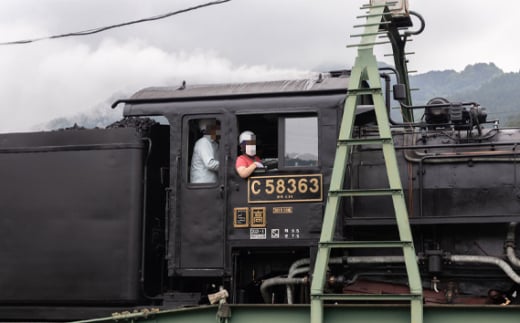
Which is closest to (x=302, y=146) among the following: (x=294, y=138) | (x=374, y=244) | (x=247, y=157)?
(x=294, y=138)

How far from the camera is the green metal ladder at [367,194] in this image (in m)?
6.18

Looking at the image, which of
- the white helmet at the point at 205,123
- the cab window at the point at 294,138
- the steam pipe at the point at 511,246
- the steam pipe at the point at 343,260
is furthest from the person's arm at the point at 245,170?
the steam pipe at the point at 511,246

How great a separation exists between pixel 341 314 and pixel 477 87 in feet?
498

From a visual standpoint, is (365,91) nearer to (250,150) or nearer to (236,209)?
(250,150)

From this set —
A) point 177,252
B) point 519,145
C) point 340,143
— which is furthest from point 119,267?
point 519,145

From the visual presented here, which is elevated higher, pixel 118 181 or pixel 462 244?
pixel 118 181

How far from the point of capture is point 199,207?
7.61 metres

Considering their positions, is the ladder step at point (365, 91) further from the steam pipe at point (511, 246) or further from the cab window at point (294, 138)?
the steam pipe at point (511, 246)

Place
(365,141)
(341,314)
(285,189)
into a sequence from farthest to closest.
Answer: (285,189)
(365,141)
(341,314)

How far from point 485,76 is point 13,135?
17015 centimetres

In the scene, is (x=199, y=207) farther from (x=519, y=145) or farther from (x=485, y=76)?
(x=485, y=76)

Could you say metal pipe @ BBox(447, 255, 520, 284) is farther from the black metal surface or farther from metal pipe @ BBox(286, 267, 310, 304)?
the black metal surface

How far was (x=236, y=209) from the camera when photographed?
24.6 ft

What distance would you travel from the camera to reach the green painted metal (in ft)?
19.6
